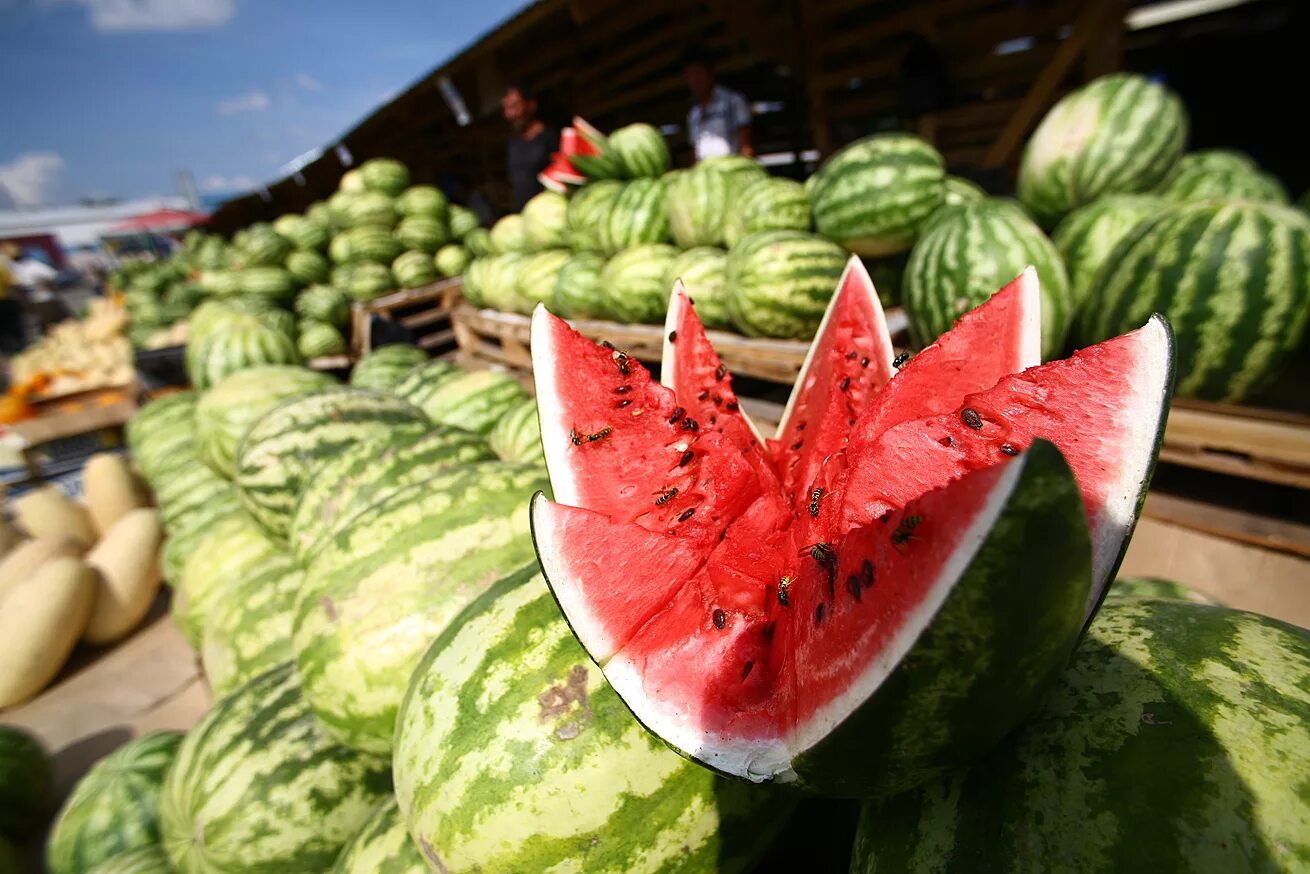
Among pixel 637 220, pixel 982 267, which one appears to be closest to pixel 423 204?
pixel 637 220

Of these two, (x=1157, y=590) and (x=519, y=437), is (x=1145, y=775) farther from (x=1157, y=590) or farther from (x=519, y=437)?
(x=519, y=437)

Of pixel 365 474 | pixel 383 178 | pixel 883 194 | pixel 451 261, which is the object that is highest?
pixel 383 178

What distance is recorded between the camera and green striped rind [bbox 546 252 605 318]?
391 cm

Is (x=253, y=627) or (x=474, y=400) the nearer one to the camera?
(x=253, y=627)

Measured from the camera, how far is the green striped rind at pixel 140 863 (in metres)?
1.85

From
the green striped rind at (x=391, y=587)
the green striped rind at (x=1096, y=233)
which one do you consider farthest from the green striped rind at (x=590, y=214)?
the green striped rind at (x=391, y=587)

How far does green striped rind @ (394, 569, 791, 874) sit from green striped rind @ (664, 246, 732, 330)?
2381mm

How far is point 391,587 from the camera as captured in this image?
1419 mm

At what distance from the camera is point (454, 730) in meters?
1.02

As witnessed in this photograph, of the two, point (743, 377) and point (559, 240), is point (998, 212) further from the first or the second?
point (559, 240)

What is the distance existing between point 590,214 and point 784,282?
6.87ft

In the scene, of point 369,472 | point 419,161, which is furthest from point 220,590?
point 419,161

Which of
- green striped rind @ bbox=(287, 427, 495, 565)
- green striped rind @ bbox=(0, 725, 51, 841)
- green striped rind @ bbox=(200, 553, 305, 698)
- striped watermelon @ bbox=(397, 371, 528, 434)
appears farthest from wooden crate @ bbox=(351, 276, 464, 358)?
green striped rind @ bbox=(287, 427, 495, 565)

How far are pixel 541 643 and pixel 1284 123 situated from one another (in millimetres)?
10980
